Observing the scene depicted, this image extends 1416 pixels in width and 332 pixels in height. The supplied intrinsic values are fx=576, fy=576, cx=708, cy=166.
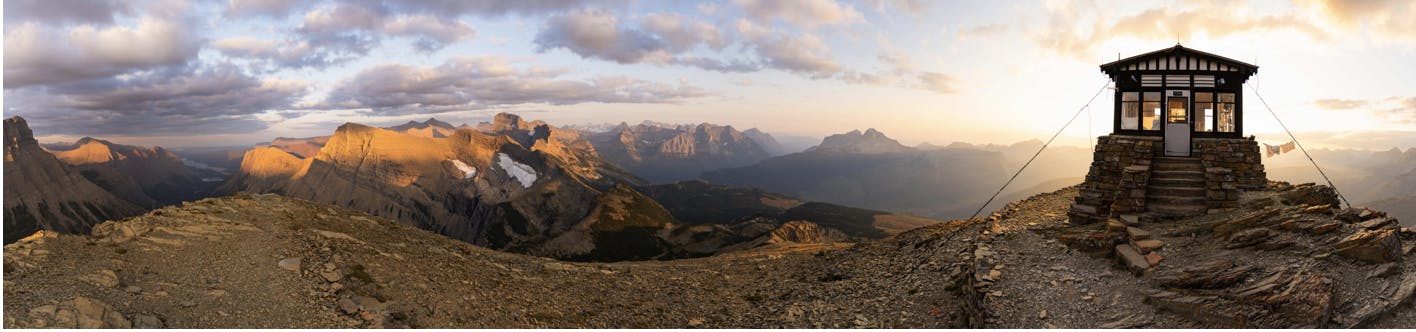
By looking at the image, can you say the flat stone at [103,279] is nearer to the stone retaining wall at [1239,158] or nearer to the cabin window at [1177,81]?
the stone retaining wall at [1239,158]

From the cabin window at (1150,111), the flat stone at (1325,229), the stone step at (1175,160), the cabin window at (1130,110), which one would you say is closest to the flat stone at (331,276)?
the flat stone at (1325,229)

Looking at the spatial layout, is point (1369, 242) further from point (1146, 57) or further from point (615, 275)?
point (615, 275)

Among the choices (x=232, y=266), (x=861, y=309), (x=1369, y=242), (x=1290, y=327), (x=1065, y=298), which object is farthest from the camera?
(x=861, y=309)

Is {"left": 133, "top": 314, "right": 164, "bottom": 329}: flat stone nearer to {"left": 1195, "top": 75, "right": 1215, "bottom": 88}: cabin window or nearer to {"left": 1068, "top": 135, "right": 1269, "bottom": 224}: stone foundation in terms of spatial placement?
{"left": 1068, "top": 135, "right": 1269, "bottom": 224}: stone foundation

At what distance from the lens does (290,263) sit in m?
20.8

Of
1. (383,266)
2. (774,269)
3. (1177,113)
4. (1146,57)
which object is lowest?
(774,269)

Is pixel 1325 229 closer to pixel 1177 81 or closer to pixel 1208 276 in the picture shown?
pixel 1208 276

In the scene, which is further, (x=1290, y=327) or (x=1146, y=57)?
(x=1146, y=57)

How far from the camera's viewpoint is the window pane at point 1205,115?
A: 2873 centimetres

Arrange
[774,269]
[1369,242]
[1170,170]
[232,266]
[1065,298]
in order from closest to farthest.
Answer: [1369,242]
[1065,298]
[232,266]
[1170,170]
[774,269]

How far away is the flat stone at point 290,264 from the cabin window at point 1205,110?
40.5m

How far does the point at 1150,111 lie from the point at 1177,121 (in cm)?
129

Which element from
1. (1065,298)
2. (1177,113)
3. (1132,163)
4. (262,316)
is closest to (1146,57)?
(1177,113)

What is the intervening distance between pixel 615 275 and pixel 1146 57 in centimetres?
2804
